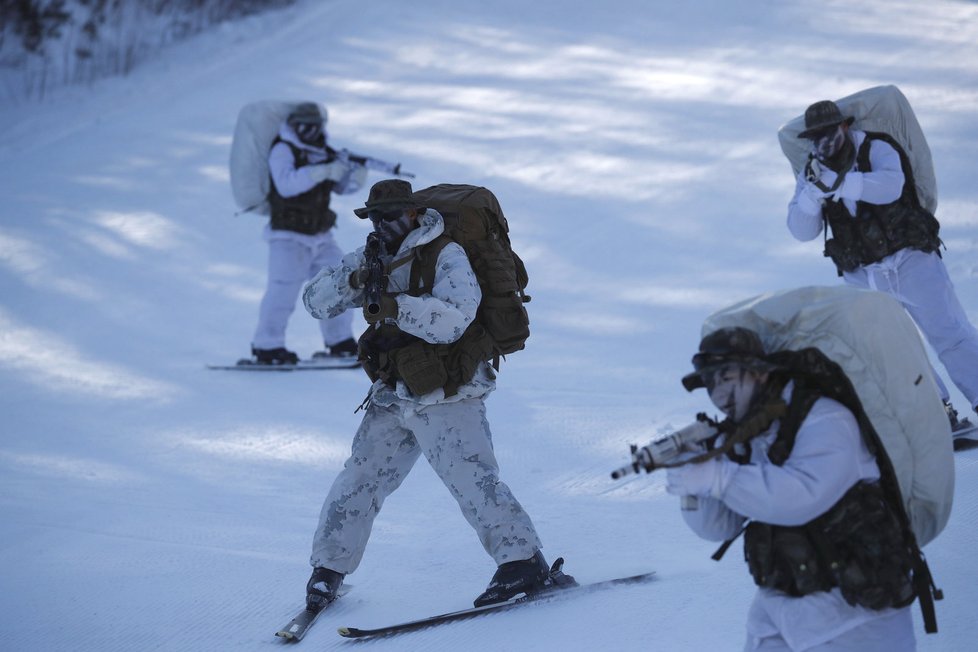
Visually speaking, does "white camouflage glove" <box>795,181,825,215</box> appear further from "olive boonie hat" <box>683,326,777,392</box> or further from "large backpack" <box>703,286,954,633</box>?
"olive boonie hat" <box>683,326,777,392</box>

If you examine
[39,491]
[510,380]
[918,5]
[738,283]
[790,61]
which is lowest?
[39,491]

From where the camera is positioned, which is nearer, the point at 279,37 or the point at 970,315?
the point at 970,315

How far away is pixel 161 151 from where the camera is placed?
13.6 meters

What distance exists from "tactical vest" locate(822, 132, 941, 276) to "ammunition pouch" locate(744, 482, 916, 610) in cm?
272

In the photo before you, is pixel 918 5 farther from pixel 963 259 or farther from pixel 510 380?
pixel 510 380

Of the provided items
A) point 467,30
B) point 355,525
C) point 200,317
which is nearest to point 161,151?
point 200,317

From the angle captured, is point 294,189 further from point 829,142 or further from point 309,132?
point 829,142

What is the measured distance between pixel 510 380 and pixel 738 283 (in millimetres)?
2247

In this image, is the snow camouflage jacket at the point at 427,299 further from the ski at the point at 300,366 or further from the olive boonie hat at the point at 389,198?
the ski at the point at 300,366

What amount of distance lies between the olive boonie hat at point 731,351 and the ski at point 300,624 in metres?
2.03

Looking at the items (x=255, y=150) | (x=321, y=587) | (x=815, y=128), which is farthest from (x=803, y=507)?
(x=255, y=150)

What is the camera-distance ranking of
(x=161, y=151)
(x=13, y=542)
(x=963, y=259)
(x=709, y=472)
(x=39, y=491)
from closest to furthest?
(x=709, y=472) → (x=13, y=542) → (x=39, y=491) → (x=963, y=259) → (x=161, y=151)

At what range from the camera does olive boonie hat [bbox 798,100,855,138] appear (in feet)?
17.4

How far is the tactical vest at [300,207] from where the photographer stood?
832 cm
